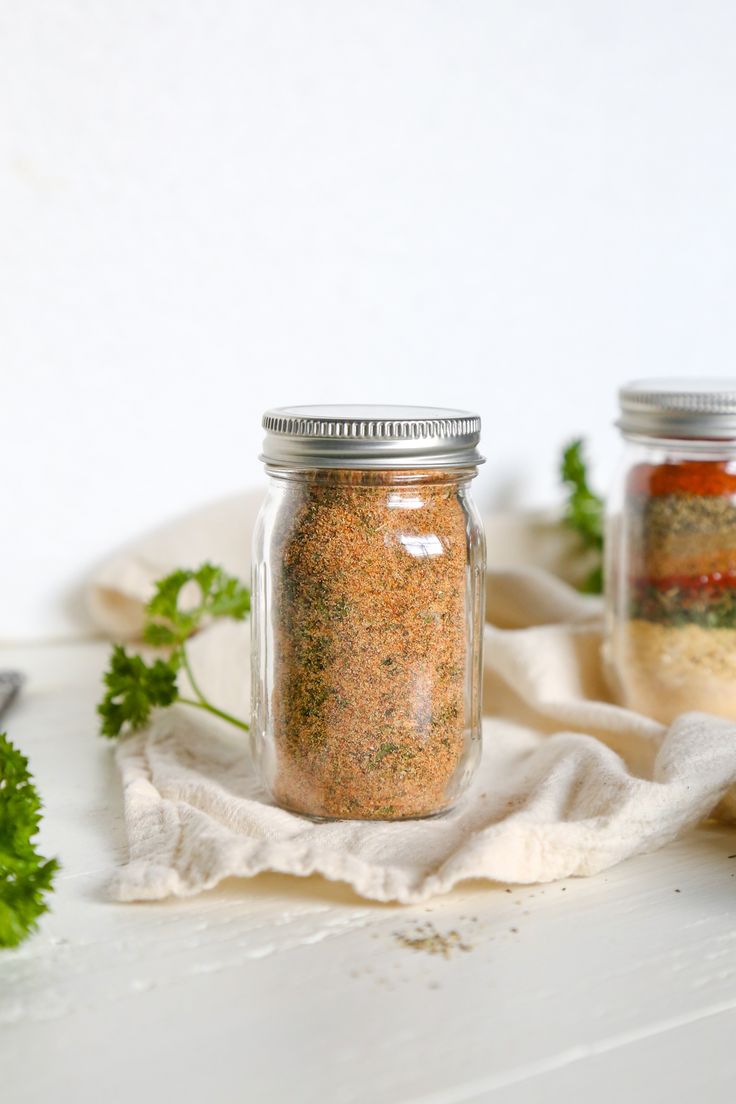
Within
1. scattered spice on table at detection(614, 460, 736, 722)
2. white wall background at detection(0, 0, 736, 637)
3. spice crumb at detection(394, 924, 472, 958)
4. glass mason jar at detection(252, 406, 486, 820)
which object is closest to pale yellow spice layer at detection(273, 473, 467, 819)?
glass mason jar at detection(252, 406, 486, 820)

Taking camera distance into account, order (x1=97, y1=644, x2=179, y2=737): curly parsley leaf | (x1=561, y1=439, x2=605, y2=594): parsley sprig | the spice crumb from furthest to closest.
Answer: (x1=561, y1=439, x2=605, y2=594): parsley sprig → (x1=97, y1=644, x2=179, y2=737): curly parsley leaf → the spice crumb

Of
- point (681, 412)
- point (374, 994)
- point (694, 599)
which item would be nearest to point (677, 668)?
point (694, 599)

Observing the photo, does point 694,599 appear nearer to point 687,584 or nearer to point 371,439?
point 687,584

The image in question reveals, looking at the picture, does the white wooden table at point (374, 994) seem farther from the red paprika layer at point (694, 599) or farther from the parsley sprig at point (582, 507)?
the parsley sprig at point (582, 507)

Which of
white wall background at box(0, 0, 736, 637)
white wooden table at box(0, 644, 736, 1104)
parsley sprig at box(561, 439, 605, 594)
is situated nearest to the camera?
white wooden table at box(0, 644, 736, 1104)

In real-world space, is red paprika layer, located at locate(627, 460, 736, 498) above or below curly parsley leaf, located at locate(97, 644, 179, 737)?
above

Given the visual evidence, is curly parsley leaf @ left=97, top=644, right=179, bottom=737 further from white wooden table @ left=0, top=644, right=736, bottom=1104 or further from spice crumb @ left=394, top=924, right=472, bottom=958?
spice crumb @ left=394, top=924, right=472, bottom=958
